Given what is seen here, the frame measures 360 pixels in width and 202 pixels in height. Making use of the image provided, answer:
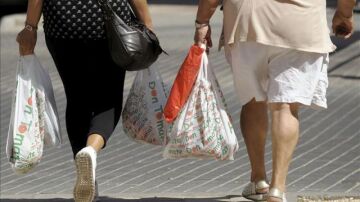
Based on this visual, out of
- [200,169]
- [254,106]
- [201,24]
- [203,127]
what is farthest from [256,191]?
[200,169]

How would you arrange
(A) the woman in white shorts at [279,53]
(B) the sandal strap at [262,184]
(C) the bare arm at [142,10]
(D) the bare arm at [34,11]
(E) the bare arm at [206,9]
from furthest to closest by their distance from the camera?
1. (B) the sandal strap at [262,184]
2. (C) the bare arm at [142,10]
3. (D) the bare arm at [34,11]
4. (E) the bare arm at [206,9]
5. (A) the woman in white shorts at [279,53]

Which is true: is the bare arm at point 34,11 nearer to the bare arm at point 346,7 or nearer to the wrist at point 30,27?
the wrist at point 30,27

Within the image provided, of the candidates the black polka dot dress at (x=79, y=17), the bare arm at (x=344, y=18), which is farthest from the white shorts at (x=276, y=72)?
the black polka dot dress at (x=79, y=17)

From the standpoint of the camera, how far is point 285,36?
19.6ft

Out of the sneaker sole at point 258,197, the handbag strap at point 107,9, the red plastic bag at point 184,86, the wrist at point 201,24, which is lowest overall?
the sneaker sole at point 258,197

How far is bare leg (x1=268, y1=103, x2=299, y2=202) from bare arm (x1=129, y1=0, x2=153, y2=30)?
87 centimetres

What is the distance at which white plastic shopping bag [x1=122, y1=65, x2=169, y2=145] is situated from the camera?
6.45 m

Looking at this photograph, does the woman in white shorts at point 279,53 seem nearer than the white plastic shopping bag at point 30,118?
Yes

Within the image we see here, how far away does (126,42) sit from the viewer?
20.0 feet

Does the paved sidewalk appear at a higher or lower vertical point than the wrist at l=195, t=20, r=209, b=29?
lower

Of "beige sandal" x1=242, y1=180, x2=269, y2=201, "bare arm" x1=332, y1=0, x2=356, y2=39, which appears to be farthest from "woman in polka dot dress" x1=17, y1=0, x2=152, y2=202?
"bare arm" x1=332, y1=0, x2=356, y2=39

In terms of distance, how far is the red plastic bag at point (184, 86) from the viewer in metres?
6.18

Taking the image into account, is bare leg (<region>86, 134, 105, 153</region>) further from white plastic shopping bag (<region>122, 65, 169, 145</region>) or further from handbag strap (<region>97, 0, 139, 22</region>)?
handbag strap (<region>97, 0, 139, 22</region>)

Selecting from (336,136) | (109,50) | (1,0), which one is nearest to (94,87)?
(109,50)
